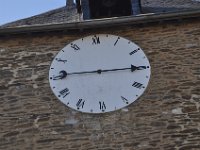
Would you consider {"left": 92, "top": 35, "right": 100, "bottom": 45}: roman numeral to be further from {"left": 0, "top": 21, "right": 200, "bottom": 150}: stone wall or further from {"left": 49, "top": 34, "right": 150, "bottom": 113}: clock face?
{"left": 0, "top": 21, "right": 200, "bottom": 150}: stone wall

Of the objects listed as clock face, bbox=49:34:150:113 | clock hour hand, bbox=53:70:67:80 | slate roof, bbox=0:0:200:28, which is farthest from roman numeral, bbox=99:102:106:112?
slate roof, bbox=0:0:200:28

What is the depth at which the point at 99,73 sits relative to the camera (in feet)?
33.2

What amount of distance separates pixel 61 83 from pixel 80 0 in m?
2.38

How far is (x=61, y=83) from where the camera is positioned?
10031 millimetres

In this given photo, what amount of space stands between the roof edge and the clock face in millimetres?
220

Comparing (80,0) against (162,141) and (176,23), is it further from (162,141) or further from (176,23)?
(162,141)

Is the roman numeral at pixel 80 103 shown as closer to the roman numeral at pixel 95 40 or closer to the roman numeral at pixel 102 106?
the roman numeral at pixel 102 106

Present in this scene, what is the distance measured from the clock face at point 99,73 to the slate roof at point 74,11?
4.20 ft

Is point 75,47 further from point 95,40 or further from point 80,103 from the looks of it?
point 80,103

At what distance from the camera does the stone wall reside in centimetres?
938

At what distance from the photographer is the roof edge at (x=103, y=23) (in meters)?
10.6

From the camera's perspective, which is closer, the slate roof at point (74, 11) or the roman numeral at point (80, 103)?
the roman numeral at point (80, 103)

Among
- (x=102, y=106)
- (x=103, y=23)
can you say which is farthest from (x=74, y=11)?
(x=102, y=106)

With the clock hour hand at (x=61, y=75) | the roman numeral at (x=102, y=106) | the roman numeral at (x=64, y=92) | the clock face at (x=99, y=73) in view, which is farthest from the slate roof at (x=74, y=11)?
the roman numeral at (x=102, y=106)
